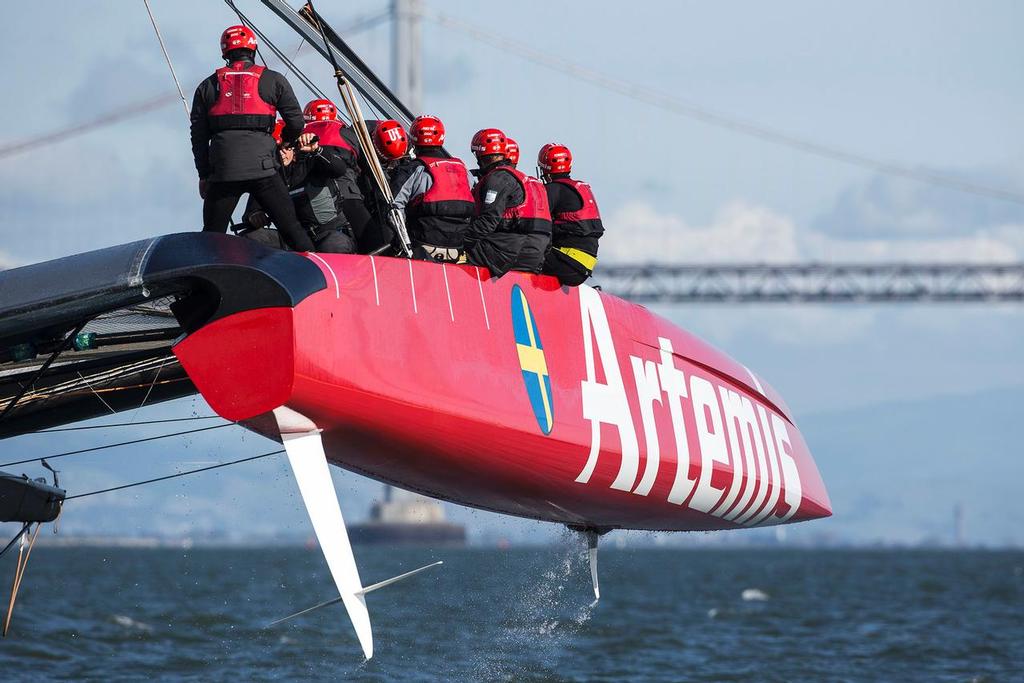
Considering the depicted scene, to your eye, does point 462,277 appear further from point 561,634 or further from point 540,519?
point 561,634

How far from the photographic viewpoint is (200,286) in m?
4.38

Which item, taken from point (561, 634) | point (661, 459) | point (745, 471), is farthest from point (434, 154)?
point (561, 634)

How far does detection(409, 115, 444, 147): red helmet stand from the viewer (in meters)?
5.31

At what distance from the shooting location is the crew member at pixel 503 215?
211 inches

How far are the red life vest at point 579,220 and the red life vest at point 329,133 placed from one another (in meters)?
0.93

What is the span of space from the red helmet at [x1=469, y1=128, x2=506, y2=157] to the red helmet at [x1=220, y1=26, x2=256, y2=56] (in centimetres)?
106

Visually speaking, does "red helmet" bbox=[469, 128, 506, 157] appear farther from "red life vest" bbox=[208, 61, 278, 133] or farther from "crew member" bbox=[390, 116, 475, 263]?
"red life vest" bbox=[208, 61, 278, 133]

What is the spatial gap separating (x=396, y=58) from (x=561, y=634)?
31087 mm

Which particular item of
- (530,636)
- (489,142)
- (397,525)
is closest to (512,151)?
(489,142)

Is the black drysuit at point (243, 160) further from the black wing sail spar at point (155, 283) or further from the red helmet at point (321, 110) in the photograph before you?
the red helmet at point (321, 110)

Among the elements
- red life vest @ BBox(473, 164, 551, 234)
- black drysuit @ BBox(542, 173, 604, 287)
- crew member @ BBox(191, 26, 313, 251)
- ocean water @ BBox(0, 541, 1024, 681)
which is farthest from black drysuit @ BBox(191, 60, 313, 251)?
ocean water @ BBox(0, 541, 1024, 681)

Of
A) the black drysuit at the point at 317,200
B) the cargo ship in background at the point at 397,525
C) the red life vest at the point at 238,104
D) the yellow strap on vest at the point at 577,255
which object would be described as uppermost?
the red life vest at the point at 238,104

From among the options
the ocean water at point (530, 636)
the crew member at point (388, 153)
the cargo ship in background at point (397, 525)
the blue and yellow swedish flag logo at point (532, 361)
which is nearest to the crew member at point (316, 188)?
the crew member at point (388, 153)

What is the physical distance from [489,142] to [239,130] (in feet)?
3.72
